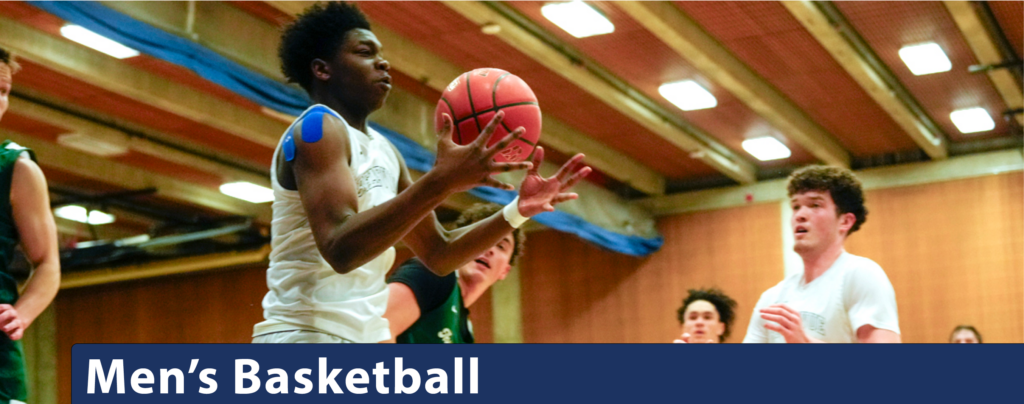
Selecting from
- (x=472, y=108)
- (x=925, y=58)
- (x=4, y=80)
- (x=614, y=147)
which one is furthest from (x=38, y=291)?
(x=614, y=147)

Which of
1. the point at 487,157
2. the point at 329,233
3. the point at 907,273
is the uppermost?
the point at 907,273

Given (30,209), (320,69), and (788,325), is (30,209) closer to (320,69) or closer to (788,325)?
(320,69)

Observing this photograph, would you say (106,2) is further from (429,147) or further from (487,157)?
(487,157)

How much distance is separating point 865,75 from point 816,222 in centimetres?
565

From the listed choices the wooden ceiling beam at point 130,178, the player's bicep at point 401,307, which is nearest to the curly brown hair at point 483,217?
the player's bicep at point 401,307

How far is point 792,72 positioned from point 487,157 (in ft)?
26.8

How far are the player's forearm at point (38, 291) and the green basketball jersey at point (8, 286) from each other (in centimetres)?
5

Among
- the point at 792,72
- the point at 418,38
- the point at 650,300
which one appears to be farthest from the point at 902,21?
the point at 650,300

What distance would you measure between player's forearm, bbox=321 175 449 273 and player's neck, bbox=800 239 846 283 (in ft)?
7.74

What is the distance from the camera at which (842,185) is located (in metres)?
4.42

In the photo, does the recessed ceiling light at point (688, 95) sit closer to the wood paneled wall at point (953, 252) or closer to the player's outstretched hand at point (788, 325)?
the wood paneled wall at point (953, 252)

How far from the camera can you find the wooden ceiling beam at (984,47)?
8141 mm

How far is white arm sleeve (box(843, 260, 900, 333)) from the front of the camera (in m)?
3.79

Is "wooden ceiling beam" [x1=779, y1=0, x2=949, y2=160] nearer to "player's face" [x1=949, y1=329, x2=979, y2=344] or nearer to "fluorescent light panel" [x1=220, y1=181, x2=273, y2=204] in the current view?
"player's face" [x1=949, y1=329, x2=979, y2=344]
